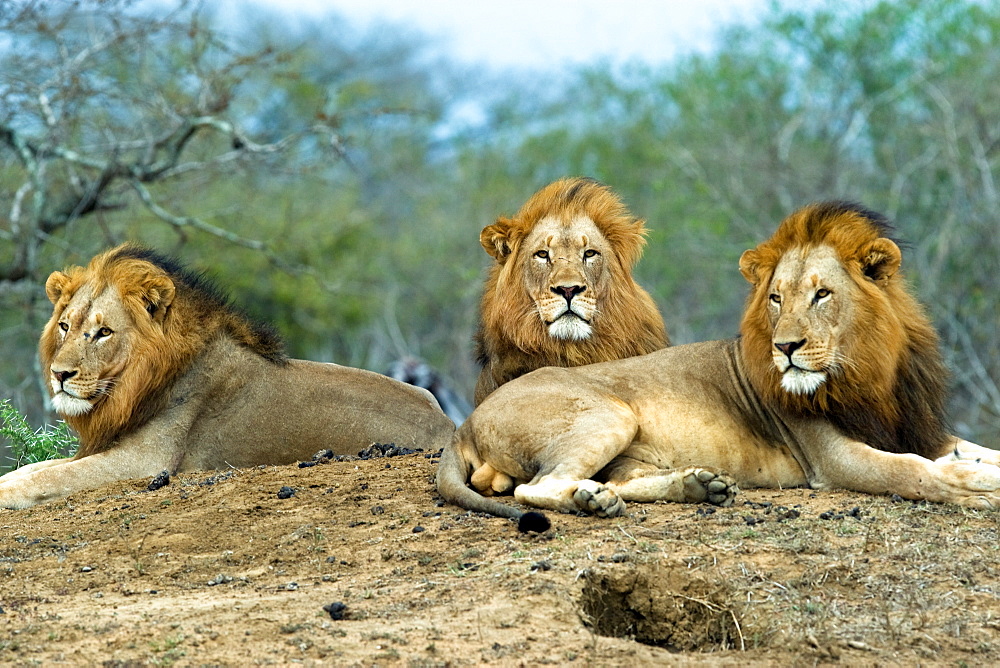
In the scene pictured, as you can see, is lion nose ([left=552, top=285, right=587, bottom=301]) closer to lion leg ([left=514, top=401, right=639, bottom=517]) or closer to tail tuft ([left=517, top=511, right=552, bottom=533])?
lion leg ([left=514, top=401, right=639, bottom=517])

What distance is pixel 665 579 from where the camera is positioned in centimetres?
466

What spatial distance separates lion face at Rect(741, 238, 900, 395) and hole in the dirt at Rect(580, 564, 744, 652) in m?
1.40

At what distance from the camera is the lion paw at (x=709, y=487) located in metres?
5.52

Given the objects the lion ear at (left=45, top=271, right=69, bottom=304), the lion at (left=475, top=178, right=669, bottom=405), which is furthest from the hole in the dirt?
the lion ear at (left=45, top=271, right=69, bottom=304)

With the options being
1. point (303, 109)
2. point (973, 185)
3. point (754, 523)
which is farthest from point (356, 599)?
point (303, 109)

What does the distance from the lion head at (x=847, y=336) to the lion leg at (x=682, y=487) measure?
55 centimetres

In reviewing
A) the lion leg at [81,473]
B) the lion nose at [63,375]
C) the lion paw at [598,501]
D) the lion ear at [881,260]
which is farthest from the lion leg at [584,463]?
the lion nose at [63,375]

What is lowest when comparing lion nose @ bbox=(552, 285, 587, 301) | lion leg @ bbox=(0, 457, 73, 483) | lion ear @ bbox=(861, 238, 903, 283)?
lion leg @ bbox=(0, 457, 73, 483)

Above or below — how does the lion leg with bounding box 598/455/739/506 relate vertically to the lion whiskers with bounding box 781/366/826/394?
below

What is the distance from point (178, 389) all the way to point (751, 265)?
3214mm

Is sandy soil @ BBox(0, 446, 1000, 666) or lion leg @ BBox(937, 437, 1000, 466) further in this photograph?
lion leg @ BBox(937, 437, 1000, 466)

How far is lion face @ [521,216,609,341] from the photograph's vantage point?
6.74m

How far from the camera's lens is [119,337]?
7211mm

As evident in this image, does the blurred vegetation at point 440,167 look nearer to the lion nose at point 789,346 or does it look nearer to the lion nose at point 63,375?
the lion nose at point 63,375
